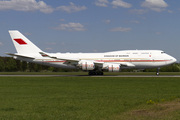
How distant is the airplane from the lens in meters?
45.1

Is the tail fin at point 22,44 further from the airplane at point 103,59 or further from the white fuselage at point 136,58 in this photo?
the white fuselage at point 136,58

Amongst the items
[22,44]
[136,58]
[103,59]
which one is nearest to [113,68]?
[103,59]

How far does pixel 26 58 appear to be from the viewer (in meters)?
49.4

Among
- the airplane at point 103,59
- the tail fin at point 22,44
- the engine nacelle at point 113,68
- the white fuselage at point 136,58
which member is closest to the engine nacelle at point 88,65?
the airplane at point 103,59

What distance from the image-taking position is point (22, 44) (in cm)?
4994


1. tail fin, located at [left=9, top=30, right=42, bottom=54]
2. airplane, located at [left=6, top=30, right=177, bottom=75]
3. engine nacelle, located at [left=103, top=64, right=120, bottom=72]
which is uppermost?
tail fin, located at [left=9, top=30, right=42, bottom=54]

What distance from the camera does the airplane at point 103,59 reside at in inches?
1775

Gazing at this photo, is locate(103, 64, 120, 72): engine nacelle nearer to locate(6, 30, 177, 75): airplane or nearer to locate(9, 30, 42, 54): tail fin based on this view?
locate(6, 30, 177, 75): airplane

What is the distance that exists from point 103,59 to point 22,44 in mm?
17301

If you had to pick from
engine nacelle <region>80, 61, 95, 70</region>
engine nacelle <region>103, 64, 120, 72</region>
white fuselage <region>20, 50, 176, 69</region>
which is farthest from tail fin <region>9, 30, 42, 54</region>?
engine nacelle <region>103, 64, 120, 72</region>

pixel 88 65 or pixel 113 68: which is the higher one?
pixel 88 65

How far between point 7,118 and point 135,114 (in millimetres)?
5641

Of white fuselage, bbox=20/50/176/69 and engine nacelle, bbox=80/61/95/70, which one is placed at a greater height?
white fuselage, bbox=20/50/176/69

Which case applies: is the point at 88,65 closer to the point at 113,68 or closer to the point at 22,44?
the point at 113,68
